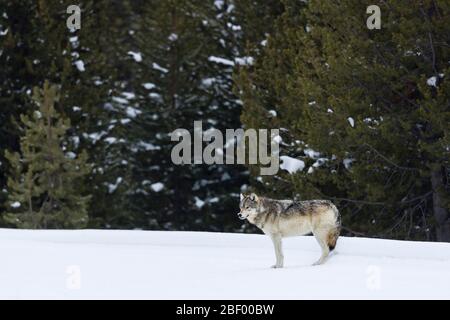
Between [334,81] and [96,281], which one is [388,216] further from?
[96,281]

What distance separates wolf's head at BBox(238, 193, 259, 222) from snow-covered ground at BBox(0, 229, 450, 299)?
704 mm

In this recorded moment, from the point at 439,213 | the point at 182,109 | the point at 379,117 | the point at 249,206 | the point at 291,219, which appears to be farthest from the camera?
the point at 182,109

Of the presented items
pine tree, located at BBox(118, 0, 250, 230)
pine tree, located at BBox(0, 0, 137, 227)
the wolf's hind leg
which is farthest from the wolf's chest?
pine tree, located at BBox(118, 0, 250, 230)

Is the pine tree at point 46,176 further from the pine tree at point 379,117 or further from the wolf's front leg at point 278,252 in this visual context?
the wolf's front leg at point 278,252

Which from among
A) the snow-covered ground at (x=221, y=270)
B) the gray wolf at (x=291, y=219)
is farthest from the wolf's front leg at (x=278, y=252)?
the snow-covered ground at (x=221, y=270)

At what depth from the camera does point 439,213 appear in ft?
67.6

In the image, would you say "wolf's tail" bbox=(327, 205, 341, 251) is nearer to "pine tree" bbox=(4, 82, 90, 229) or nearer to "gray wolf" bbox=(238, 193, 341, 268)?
"gray wolf" bbox=(238, 193, 341, 268)

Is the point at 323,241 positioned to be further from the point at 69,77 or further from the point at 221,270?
the point at 69,77

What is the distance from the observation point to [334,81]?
69.3ft

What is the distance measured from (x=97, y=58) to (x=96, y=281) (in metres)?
22.3

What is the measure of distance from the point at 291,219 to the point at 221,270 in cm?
110

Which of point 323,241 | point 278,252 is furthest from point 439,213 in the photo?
point 278,252
